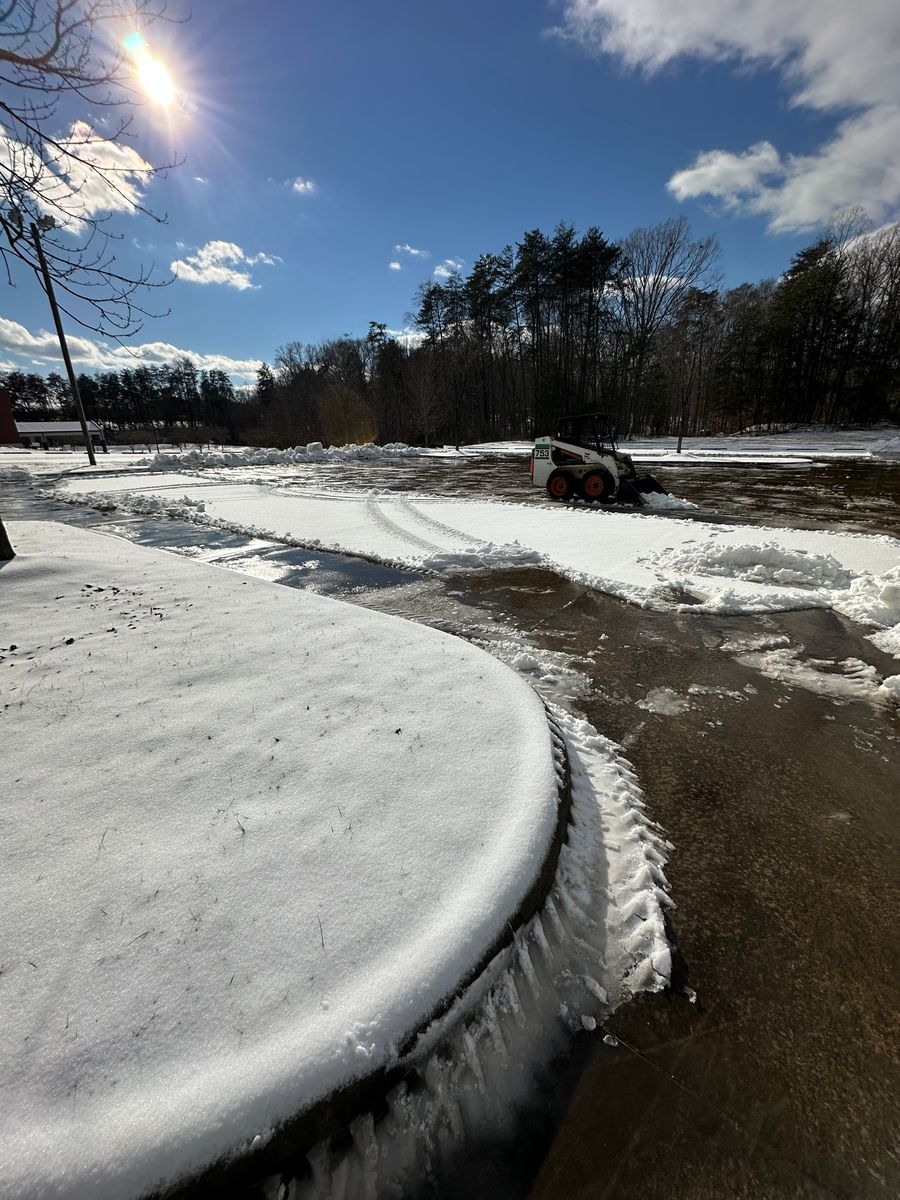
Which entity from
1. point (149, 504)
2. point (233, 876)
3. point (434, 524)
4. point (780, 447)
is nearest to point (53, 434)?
point (149, 504)

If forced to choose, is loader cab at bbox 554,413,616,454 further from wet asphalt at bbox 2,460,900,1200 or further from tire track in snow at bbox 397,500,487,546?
wet asphalt at bbox 2,460,900,1200

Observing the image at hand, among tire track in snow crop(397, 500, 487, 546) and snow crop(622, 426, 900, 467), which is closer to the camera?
tire track in snow crop(397, 500, 487, 546)

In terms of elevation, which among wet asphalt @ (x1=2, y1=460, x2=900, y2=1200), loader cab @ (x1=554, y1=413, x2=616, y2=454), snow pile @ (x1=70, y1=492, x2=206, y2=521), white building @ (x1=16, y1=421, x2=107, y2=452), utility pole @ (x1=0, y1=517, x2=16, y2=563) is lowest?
wet asphalt @ (x1=2, y1=460, x2=900, y2=1200)

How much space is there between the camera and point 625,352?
36.9 meters

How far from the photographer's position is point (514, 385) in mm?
43875

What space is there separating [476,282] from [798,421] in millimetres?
27961

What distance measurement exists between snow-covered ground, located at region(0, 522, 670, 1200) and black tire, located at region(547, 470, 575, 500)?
947 centimetres

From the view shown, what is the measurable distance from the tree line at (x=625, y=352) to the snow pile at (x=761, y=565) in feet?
85.2

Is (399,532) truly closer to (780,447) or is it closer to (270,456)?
(270,456)

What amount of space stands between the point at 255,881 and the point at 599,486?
11213 mm

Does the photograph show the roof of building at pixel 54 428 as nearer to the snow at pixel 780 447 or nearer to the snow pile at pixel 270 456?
the snow pile at pixel 270 456

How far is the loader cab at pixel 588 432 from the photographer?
11.4 m

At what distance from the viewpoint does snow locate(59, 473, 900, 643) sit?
5441 millimetres

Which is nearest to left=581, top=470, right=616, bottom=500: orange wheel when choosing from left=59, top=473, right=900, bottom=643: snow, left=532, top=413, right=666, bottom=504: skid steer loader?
left=532, top=413, right=666, bottom=504: skid steer loader
